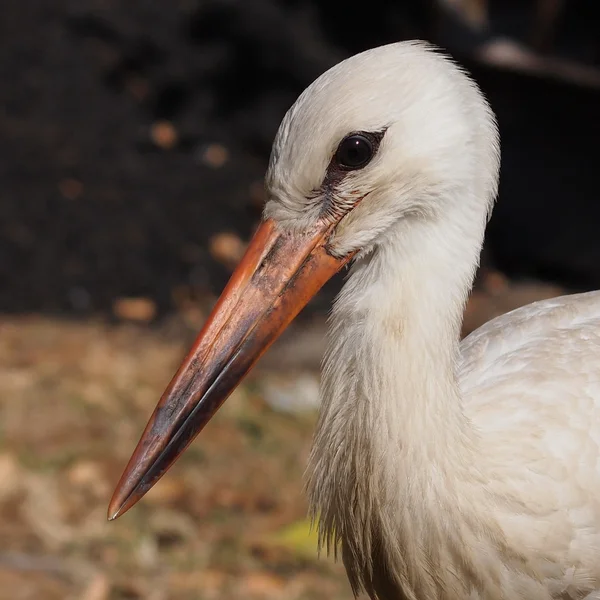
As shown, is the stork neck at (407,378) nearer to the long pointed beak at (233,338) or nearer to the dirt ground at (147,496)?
the long pointed beak at (233,338)

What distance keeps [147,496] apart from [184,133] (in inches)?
129

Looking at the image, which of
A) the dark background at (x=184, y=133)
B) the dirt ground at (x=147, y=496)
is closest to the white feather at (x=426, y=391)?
the dirt ground at (x=147, y=496)

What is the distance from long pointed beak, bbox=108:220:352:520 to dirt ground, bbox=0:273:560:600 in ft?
5.32

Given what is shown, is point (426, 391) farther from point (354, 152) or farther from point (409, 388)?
point (354, 152)

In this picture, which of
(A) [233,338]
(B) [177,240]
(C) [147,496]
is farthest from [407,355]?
(B) [177,240]

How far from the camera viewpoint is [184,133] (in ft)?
22.0

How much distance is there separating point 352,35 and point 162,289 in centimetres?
281

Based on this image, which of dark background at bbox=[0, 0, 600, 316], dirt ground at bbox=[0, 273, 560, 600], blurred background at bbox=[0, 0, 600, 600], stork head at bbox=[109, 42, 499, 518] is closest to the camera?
stork head at bbox=[109, 42, 499, 518]

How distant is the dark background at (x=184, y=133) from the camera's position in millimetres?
5660

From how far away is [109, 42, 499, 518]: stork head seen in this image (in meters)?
1.99

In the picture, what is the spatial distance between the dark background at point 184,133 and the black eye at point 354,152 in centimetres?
343

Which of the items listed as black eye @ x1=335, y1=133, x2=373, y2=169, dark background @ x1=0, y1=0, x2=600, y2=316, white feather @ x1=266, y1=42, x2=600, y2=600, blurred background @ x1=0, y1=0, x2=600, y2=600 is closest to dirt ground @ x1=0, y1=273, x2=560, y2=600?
blurred background @ x1=0, y1=0, x2=600, y2=600

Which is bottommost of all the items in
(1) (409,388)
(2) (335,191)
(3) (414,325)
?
(1) (409,388)

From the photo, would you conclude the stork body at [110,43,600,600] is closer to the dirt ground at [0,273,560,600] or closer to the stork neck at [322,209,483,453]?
the stork neck at [322,209,483,453]
